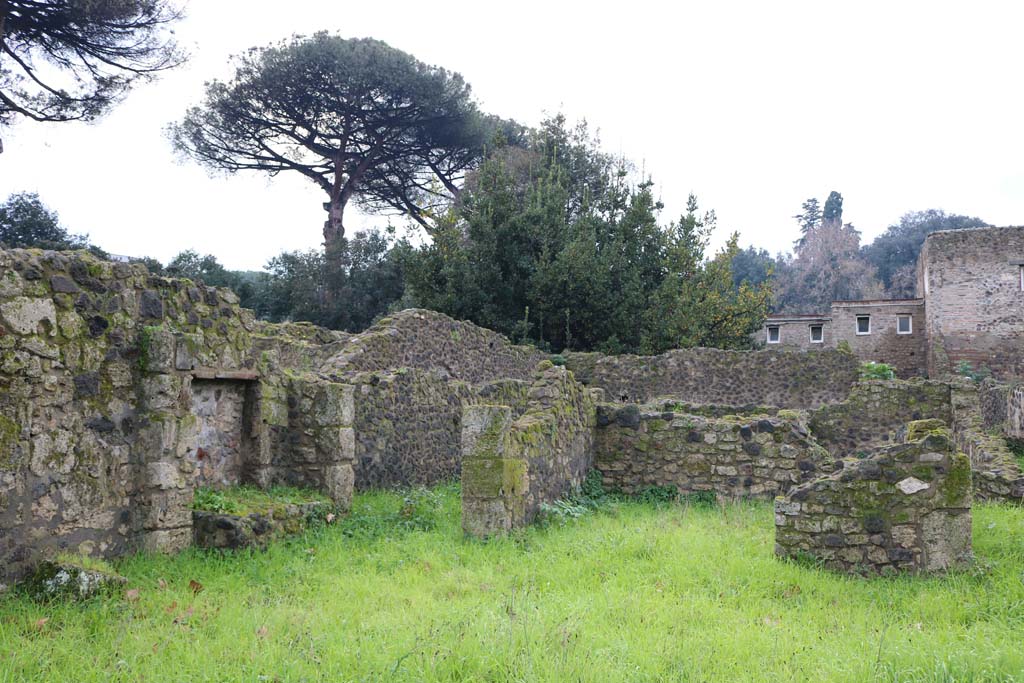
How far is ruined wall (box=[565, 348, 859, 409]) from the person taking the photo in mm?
22141

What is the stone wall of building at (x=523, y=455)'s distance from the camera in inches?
296

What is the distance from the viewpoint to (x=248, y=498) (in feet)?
25.0

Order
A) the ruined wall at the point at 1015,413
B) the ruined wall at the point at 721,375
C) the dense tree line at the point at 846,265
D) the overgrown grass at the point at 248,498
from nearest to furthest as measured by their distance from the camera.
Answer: the overgrown grass at the point at 248,498
the ruined wall at the point at 1015,413
the ruined wall at the point at 721,375
the dense tree line at the point at 846,265

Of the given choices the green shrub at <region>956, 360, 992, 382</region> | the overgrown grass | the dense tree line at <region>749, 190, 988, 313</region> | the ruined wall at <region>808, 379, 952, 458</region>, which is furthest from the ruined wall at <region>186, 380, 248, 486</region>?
the dense tree line at <region>749, 190, 988, 313</region>

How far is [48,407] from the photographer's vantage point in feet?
19.1

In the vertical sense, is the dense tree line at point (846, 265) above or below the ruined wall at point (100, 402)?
above

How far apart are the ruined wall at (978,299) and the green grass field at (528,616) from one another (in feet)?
92.5

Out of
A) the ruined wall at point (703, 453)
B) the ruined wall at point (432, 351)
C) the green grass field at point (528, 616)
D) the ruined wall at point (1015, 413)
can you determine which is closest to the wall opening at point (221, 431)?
the green grass field at point (528, 616)

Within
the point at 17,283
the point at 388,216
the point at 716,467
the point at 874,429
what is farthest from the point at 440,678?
the point at 388,216

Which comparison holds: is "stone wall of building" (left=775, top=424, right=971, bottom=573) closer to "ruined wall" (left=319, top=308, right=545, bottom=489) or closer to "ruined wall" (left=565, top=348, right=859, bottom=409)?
"ruined wall" (left=319, top=308, right=545, bottom=489)

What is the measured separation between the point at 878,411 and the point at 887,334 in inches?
920

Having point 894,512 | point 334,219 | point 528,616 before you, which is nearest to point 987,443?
point 894,512

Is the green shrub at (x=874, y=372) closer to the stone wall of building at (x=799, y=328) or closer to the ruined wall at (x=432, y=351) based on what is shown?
the ruined wall at (x=432, y=351)

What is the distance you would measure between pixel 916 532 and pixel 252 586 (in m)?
5.32
